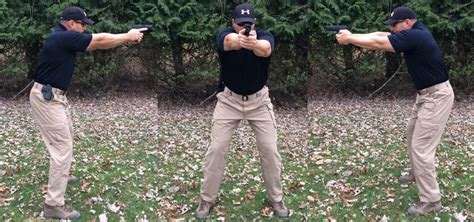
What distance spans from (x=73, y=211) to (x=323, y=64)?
7312 mm

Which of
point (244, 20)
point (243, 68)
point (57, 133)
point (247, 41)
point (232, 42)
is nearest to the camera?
point (247, 41)

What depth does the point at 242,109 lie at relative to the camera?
593cm

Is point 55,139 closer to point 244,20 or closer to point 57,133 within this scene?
point 57,133

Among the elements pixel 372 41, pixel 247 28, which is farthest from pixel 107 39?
pixel 372 41

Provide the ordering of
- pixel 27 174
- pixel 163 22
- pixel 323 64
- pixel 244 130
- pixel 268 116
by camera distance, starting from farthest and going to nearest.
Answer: pixel 323 64
pixel 163 22
pixel 244 130
pixel 27 174
pixel 268 116

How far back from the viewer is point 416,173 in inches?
239

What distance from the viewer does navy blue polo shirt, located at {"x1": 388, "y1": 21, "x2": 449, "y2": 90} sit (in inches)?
229

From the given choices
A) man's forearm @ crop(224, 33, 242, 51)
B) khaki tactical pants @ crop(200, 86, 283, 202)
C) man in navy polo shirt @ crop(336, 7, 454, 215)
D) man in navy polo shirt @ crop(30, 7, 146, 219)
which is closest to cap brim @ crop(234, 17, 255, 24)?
man's forearm @ crop(224, 33, 242, 51)

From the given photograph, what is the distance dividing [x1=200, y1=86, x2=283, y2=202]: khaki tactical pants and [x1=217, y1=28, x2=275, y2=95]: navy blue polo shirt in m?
0.10

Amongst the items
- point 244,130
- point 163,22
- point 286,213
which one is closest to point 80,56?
point 163,22

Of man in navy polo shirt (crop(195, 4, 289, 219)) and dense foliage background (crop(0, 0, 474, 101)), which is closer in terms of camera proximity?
man in navy polo shirt (crop(195, 4, 289, 219))

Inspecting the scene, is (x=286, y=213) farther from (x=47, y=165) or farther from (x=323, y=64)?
(x=323, y=64)

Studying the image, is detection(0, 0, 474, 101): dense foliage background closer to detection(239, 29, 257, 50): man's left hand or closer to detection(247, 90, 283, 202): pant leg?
detection(247, 90, 283, 202): pant leg

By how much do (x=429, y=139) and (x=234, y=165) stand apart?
2959 mm
